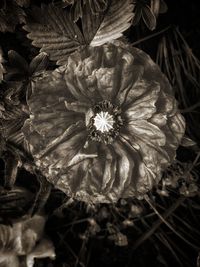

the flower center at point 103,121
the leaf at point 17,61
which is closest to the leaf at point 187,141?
the flower center at point 103,121

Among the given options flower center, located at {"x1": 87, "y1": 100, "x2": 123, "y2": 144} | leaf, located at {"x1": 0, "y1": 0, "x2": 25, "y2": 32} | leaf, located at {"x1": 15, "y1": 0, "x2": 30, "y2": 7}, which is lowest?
flower center, located at {"x1": 87, "y1": 100, "x2": 123, "y2": 144}

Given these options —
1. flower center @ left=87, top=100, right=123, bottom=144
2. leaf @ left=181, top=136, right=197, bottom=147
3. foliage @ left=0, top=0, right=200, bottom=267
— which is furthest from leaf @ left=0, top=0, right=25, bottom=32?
leaf @ left=181, top=136, right=197, bottom=147

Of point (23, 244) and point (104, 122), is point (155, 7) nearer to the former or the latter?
point (104, 122)

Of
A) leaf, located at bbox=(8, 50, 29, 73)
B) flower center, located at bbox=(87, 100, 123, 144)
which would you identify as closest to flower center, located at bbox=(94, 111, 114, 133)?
flower center, located at bbox=(87, 100, 123, 144)

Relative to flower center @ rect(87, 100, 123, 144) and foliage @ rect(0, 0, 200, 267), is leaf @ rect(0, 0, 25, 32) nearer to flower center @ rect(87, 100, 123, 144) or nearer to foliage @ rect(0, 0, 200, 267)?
foliage @ rect(0, 0, 200, 267)

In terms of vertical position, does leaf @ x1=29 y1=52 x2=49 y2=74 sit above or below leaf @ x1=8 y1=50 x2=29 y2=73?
below

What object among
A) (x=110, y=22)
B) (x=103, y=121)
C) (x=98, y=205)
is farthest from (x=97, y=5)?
(x=98, y=205)

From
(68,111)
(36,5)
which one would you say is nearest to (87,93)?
(68,111)

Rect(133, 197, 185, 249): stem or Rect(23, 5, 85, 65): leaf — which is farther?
Rect(133, 197, 185, 249): stem
